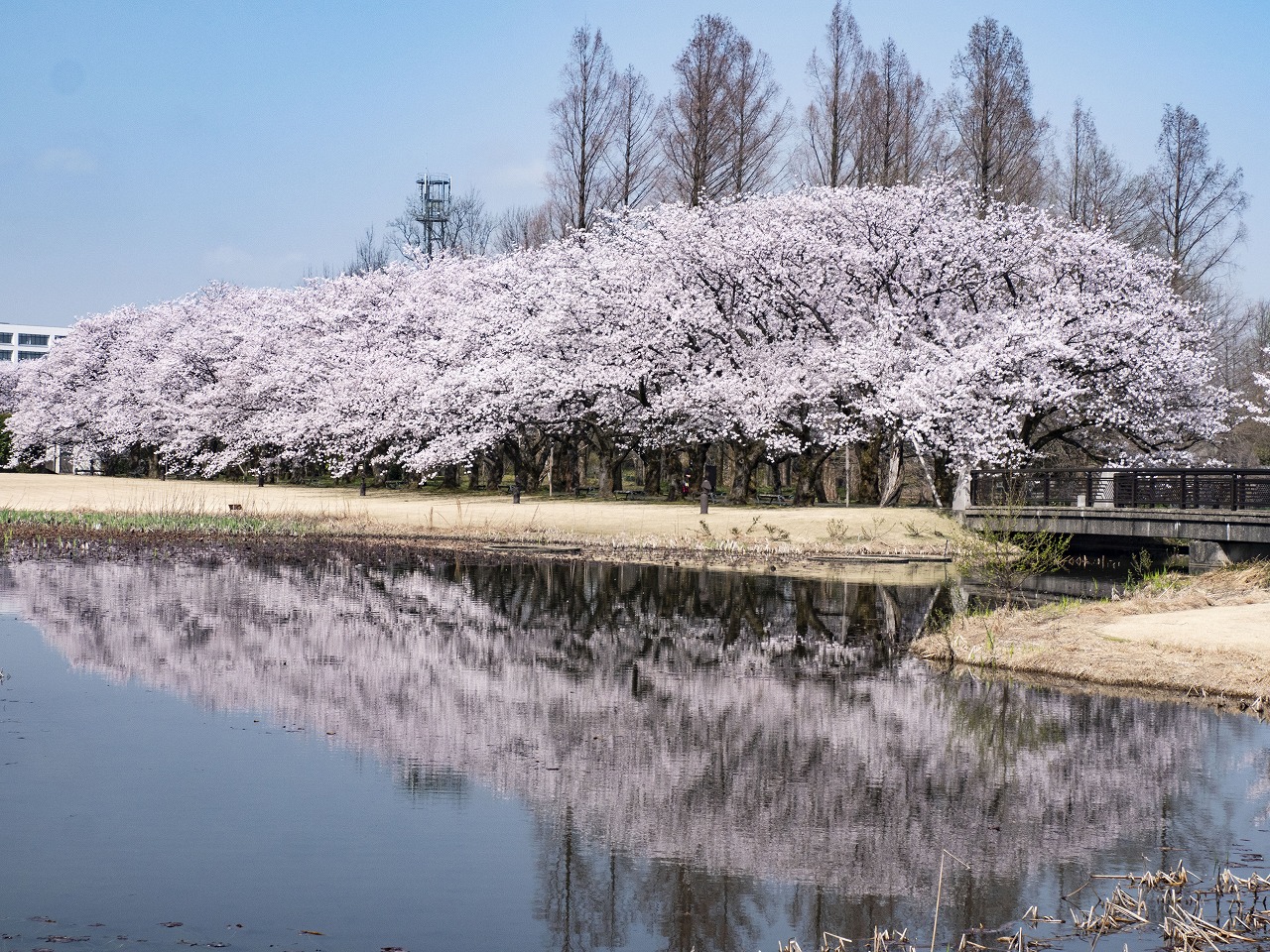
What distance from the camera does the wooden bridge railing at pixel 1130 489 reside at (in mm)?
31047

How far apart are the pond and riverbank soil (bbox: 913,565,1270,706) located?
3.37 feet

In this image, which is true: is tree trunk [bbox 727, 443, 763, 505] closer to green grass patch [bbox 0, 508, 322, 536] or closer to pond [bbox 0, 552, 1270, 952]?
green grass patch [bbox 0, 508, 322, 536]

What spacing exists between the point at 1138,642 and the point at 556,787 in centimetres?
1028

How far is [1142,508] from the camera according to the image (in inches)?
1346

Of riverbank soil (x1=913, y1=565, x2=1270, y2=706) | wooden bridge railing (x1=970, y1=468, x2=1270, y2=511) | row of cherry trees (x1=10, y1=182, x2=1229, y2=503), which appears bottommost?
riverbank soil (x1=913, y1=565, x2=1270, y2=706)

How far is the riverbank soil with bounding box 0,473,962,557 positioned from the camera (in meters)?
37.8

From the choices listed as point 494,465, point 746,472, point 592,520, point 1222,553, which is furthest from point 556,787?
point 494,465

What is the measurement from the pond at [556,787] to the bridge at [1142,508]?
963 centimetres

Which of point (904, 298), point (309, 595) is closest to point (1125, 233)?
point (904, 298)

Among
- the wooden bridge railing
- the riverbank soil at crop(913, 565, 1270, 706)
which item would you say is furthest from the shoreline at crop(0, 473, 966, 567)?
the riverbank soil at crop(913, 565, 1270, 706)

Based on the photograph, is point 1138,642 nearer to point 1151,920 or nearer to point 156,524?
point 1151,920

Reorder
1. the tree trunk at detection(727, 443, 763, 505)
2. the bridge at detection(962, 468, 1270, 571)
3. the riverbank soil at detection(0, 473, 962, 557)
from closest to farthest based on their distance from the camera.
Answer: the bridge at detection(962, 468, 1270, 571)
the riverbank soil at detection(0, 473, 962, 557)
the tree trunk at detection(727, 443, 763, 505)

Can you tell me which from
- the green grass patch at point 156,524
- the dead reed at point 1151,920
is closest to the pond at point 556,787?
the dead reed at point 1151,920

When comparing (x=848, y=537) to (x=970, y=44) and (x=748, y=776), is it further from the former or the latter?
(x=748, y=776)
